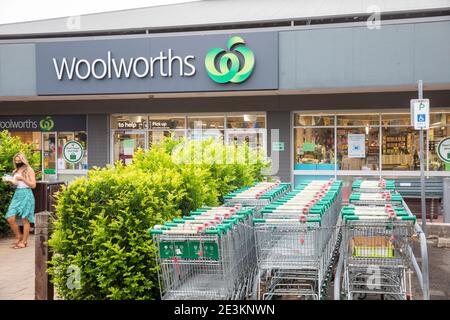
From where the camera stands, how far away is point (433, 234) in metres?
11.0

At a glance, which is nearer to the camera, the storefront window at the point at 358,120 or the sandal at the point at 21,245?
the sandal at the point at 21,245

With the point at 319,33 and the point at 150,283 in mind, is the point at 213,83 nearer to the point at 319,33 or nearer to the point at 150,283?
the point at 319,33

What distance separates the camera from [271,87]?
1557 cm

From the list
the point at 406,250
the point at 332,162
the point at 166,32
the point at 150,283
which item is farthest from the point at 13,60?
the point at 406,250

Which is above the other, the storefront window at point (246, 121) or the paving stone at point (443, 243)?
the storefront window at point (246, 121)

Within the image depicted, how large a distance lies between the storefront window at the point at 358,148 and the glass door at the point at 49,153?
9.44 m

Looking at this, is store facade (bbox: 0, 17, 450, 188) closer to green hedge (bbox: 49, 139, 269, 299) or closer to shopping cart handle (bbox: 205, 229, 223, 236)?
A: green hedge (bbox: 49, 139, 269, 299)

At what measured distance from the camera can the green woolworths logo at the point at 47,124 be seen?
1894 cm

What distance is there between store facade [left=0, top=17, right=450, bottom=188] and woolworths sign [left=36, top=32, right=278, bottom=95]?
30 mm

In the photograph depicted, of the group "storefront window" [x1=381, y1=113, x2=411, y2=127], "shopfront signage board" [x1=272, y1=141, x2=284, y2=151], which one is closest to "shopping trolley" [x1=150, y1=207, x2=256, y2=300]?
"shopfront signage board" [x1=272, y1=141, x2=284, y2=151]

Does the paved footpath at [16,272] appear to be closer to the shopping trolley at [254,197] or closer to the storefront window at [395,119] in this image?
the shopping trolley at [254,197]

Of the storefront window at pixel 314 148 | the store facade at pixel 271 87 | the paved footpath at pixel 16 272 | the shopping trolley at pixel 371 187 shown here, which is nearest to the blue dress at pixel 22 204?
the paved footpath at pixel 16 272

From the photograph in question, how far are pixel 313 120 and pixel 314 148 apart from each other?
2.78 ft

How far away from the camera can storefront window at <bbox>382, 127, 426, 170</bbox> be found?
16.3 meters
